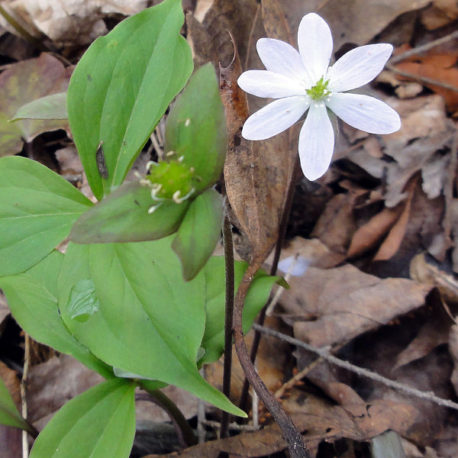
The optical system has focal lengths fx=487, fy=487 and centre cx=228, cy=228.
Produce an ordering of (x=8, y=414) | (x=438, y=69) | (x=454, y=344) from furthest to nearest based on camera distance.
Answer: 1. (x=438, y=69)
2. (x=454, y=344)
3. (x=8, y=414)

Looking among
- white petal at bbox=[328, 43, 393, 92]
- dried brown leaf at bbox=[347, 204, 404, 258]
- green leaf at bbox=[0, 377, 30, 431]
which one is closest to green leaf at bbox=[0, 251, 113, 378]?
green leaf at bbox=[0, 377, 30, 431]

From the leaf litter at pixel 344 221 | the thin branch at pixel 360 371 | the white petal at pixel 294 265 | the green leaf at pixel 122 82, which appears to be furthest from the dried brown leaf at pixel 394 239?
the green leaf at pixel 122 82

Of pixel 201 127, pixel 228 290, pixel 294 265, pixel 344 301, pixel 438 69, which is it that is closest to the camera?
pixel 201 127

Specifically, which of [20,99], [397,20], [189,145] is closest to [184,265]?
[189,145]

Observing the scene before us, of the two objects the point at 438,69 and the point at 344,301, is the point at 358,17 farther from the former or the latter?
the point at 344,301

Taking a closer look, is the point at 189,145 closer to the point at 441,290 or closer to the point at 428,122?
the point at 441,290

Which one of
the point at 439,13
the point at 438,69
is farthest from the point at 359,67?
the point at 439,13
